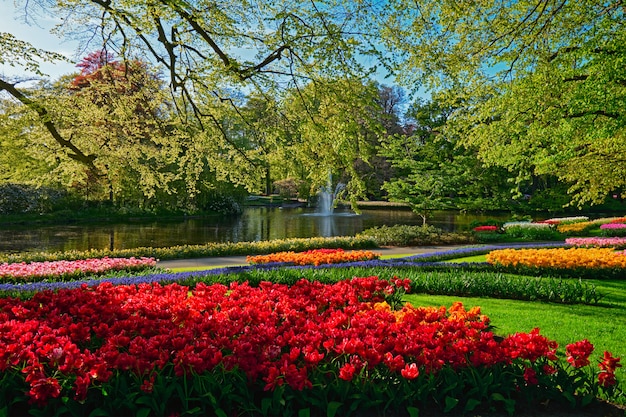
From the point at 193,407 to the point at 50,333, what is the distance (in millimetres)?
1347

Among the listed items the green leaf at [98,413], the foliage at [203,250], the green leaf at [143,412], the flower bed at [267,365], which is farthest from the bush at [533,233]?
the green leaf at [98,413]

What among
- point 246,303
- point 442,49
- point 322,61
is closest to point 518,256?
point 442,49

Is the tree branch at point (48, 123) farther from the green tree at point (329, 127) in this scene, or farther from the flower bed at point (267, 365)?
the flower bed at point (267, 365)

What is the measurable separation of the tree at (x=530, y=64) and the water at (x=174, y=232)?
14.5 m

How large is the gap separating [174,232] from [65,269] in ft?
52.4

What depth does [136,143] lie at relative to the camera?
10523 millimetres

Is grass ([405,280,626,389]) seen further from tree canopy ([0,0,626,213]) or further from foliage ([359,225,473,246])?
foliage ([359,225,473,246])

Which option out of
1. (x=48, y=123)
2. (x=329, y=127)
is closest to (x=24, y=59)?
(x=48, y=123)

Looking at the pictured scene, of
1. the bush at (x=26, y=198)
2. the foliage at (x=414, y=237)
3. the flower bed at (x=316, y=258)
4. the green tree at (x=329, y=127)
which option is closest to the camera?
the green tree at (x=329, y=127)

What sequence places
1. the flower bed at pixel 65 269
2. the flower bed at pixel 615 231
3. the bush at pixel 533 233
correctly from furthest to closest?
1. the bush at pixel 533 233
2. the flower bed at pixel 615 231
3. the flower bed at pixel 65 269

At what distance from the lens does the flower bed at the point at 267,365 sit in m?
3.17

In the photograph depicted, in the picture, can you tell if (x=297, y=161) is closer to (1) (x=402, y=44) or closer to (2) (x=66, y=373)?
(1) (x=402, y=44)

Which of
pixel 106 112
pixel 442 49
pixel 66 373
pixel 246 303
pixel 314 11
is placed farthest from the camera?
pixel 106 112

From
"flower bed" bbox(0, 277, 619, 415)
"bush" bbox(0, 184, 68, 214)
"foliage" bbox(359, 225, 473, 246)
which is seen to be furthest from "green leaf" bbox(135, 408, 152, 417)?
"bush" bbox(0, 184, 68, 214)
